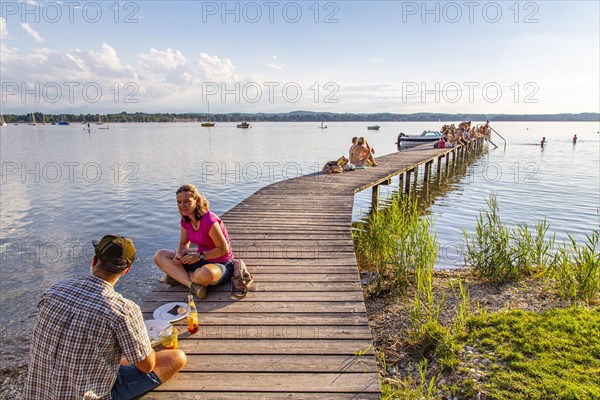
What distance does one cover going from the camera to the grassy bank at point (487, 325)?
3.78 meters

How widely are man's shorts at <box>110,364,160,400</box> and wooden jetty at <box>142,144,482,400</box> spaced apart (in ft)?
0.26

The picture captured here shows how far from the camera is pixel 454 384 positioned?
392 centimetres

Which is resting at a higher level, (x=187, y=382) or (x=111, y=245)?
(x=111, y=245)

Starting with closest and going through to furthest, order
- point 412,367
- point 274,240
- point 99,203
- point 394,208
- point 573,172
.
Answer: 1. point 412,367
2. point 274,240
3. point 394,208
4. point 99,203
5. point 573,172

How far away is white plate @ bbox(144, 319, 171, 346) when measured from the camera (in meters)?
3.59

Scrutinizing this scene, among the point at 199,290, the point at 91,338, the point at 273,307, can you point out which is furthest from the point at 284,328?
the point at 91,338

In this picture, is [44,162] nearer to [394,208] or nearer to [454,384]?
[394,208]

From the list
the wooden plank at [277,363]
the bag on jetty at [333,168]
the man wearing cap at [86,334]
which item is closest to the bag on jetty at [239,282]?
the wooden plank at [277,363]

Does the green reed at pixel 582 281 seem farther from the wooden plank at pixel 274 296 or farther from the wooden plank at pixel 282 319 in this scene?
the wooden plank at pixel 282 319

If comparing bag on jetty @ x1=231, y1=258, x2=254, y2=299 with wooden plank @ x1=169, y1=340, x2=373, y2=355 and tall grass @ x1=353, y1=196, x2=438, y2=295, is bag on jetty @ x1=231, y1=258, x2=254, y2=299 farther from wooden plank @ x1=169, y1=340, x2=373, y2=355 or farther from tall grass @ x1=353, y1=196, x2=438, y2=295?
tall grass @ x1=353, y1=196, x2=438, y2=295

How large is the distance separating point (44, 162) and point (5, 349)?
28.6 m

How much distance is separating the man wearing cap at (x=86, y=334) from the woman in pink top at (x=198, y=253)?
1858 mm

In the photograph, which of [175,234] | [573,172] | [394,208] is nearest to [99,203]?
[175,234]

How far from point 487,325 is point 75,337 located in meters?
4.44
